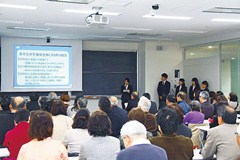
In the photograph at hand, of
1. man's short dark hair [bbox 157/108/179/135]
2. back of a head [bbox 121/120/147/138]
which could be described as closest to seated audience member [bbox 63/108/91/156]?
man's short dark hair [bbox 157/108/179/135]

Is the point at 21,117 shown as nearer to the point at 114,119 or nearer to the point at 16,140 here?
the point at 16,140

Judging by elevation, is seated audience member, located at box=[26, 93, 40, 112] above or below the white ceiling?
below

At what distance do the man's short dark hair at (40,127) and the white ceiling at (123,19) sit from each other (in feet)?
12.7

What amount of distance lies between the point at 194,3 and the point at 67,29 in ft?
14.5

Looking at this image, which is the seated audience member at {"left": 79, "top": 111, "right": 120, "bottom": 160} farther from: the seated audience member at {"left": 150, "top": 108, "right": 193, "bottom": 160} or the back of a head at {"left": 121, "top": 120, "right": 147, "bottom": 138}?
the back of a head at {"left": 121, "top": 120, "right": 147, "bottom": 138}

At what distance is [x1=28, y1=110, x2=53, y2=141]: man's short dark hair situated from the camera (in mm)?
2749

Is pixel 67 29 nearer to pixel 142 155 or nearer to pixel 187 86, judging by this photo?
pixel 187 86

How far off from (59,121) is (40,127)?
184 cm

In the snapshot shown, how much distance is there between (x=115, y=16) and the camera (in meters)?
7.73

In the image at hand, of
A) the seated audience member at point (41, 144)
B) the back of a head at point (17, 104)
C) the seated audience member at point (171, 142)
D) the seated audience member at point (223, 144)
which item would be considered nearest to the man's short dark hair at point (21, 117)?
the back of a head at point (17, 104)

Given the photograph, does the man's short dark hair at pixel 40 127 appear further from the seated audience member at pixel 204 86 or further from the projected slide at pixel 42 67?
the seated audience member at pixel 204 86

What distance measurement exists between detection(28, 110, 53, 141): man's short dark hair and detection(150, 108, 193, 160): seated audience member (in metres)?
0.89

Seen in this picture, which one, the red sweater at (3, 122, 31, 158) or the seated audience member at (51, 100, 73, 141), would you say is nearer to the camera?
the red sweater at (3, 122, 31, 158)

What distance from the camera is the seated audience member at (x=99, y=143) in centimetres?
302
